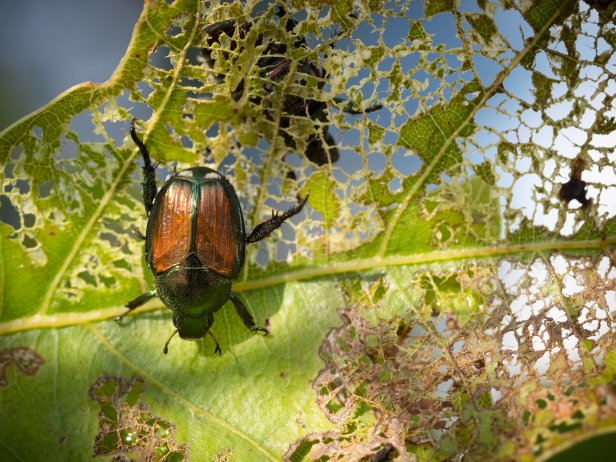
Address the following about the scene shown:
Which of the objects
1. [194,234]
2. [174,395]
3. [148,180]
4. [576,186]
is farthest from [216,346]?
[576,186]

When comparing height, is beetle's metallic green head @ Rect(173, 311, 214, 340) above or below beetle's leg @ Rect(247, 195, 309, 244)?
below

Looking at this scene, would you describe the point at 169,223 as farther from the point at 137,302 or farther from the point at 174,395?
the point at 174,395

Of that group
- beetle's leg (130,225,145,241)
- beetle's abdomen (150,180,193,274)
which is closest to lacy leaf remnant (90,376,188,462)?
beetle's abdomen (150,180,193,274)

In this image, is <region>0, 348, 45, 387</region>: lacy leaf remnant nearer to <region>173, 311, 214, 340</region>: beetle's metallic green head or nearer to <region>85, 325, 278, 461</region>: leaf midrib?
<region>85, 325, 278, 461</region>: leaf midrib

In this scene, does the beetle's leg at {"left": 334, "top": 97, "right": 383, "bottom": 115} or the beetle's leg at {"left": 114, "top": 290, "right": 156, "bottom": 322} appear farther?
the beetle's leg at {"left": 114, "top": 290, "right": 156, "bottom": 322}

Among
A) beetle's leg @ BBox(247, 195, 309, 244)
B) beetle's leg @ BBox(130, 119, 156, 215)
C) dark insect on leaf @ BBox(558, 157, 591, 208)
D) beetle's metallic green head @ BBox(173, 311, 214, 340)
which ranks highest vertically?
beetle's leg @ BBox(130, 119, 156, 215)
